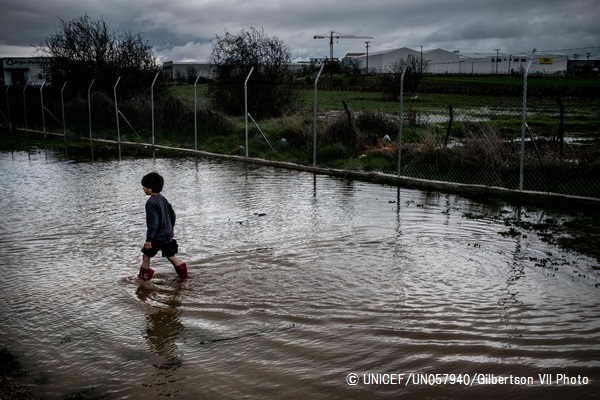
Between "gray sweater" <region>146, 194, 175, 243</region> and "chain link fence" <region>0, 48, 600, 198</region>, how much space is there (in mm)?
7056

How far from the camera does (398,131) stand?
1537 centimetres

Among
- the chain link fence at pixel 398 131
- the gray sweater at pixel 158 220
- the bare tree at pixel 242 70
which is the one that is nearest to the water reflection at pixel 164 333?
the gray sweater at pixel 158 220

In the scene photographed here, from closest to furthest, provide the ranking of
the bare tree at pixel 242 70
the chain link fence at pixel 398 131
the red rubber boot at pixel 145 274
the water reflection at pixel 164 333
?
the water reflection at pixel 164 333
the red rubber boot at pixel 145 274
the chain link fence at pixel 398 131
the bare tree at pixel 242 70

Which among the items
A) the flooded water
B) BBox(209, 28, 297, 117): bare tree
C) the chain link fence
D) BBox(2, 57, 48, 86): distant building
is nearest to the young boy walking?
the flooded water

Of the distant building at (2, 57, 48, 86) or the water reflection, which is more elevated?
the distant building at (2, 57, 48, 86)

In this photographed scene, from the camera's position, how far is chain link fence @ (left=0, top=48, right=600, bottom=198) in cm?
1143

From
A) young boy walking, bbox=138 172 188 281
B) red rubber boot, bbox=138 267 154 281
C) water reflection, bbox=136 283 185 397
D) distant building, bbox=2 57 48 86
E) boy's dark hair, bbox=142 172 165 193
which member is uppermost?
distant building, bbox=2 57 48 86

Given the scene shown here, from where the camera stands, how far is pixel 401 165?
13.6 metres

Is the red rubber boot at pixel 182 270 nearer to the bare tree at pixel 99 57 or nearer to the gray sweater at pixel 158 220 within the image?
the gray sweater at pixel 158 220

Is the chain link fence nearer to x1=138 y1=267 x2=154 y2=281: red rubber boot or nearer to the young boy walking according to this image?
the young boy walking

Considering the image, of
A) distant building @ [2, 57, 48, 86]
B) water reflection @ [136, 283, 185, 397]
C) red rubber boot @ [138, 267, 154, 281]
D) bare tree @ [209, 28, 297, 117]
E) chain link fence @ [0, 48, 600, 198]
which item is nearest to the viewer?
water reflection @ [136, 283, 185, 397]

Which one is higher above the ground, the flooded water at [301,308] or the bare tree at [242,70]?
the bare tree at [242,70]

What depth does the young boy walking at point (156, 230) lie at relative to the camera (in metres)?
5.98

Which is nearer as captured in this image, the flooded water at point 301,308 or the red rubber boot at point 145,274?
the flooded water at point 301,308
